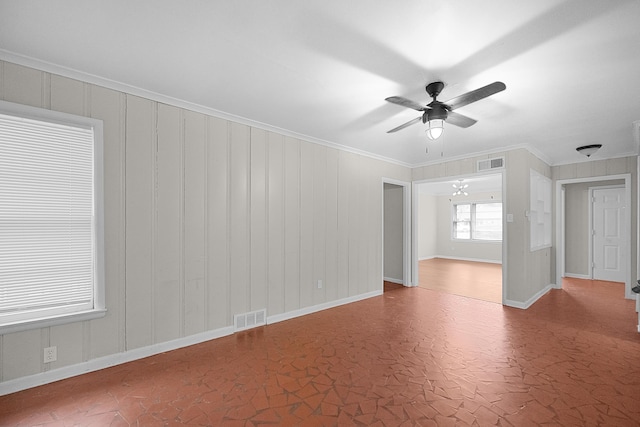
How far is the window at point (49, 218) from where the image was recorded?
219cm

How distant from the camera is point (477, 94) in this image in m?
2.18

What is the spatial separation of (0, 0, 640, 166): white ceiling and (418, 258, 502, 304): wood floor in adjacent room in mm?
3314

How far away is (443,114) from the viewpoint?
Result: 2.57m

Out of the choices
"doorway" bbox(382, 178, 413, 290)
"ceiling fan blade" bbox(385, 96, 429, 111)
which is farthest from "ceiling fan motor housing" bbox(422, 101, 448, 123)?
"doorway" bbox(382, 178, 413, 290)

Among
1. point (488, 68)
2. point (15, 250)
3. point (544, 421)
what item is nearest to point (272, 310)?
point (15, 250)

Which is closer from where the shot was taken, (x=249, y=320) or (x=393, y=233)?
(x=249, y=320)

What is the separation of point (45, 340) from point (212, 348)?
4.41 ft

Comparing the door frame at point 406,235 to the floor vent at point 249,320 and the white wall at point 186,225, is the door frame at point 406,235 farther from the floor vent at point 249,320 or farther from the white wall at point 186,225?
the floor vent at point 249,320

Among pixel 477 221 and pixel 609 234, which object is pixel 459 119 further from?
pixel 477 221

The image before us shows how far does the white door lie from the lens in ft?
19.8

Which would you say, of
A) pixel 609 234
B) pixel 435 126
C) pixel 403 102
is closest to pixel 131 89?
pixel 403 102

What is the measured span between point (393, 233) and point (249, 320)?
3.77 m

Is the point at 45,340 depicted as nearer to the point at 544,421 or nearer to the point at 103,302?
the point at 103,302

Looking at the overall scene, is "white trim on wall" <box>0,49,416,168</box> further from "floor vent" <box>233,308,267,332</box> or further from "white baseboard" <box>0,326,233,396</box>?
"white baseboard" <box>0,326,233,396</box>
